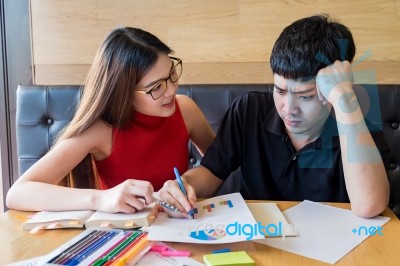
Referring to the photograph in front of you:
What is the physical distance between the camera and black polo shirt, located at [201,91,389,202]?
112cm

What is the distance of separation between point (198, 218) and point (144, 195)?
0.13m

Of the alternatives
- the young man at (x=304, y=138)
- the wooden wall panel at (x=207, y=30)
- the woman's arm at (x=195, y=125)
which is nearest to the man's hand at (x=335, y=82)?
the young man at (x=304, y=138)

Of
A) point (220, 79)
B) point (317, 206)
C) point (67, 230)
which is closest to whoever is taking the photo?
point (67, 230)

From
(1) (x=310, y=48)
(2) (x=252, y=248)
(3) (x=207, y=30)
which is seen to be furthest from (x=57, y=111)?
(2) (x=252, y=248)

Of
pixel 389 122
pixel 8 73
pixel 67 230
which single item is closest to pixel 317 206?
pixel 67 230

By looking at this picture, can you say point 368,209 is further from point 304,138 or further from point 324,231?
point 304,138

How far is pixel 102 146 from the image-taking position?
46.3 inches

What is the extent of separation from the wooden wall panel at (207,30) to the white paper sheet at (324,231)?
958 mm

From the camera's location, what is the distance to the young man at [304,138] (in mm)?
954

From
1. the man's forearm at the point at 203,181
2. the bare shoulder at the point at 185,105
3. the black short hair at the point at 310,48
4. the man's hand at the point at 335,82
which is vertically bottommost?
the man's forearm at the point at 203,181

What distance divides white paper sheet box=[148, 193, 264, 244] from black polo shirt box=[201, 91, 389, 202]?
298 millimetres

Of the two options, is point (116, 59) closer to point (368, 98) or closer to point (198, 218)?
point (198, 218)

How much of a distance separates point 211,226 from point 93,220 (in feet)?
0.82

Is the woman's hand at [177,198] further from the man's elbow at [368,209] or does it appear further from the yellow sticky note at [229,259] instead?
the man's elbow at [368,209]
